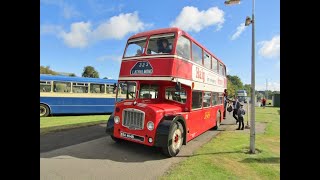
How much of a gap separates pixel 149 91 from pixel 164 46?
5.77 feet

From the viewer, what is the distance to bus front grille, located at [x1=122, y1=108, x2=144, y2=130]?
7.53 meters

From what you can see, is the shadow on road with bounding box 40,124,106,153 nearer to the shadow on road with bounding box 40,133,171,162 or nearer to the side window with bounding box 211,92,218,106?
the shadow on road with bounding box 40,133,171,162

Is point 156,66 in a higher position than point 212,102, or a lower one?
higher

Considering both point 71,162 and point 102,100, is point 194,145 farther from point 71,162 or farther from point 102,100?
point 102,100

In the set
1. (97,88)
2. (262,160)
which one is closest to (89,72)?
(97,88)

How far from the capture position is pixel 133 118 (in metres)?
7.70

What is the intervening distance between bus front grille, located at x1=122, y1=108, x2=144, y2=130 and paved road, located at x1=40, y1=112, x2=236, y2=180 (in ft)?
2.78

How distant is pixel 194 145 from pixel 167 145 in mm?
2366

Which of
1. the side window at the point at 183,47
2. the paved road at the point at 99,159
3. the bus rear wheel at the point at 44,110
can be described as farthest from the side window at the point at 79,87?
the side window at the point at 183,47

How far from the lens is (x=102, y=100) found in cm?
1952
